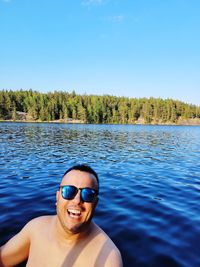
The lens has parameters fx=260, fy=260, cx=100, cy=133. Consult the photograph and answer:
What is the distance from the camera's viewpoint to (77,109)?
17050 cm

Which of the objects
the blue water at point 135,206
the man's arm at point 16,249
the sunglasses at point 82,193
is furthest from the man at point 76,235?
the blue water at point 135,206

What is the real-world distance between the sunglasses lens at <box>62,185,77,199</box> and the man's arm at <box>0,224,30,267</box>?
45.7 inches

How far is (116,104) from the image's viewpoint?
19662 cm

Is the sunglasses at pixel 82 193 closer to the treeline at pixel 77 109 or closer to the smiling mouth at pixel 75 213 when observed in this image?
the smiling mouth at pixel 75 213

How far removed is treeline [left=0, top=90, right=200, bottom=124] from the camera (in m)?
158

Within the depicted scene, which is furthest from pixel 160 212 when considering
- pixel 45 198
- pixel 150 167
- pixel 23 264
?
pixel 150 167

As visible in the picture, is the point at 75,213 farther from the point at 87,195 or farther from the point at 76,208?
the point at 87,195

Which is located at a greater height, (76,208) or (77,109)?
(77,109)

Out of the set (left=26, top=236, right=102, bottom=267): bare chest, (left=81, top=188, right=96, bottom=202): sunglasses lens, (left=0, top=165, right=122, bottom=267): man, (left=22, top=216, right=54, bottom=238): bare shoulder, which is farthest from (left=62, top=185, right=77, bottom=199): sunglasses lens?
(left=22, top=216, right=54, bottom=238): bare shoulder

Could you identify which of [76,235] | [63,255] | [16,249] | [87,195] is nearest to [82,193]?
→ [87,195]

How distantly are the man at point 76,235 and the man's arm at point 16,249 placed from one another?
0.26 metres

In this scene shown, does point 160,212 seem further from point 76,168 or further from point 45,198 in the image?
point 76,168

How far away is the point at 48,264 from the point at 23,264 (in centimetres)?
113

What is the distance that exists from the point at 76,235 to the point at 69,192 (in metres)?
0.64
